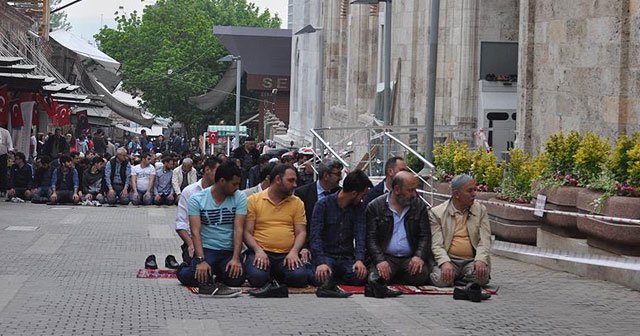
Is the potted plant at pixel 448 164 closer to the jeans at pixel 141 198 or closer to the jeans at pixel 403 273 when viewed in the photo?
the jeans at pixel 403 273

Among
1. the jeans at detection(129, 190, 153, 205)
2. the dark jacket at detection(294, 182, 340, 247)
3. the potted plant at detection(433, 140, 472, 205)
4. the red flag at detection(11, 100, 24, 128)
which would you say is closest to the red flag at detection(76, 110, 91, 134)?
the red flag at detection(11, 100, 24, 128)

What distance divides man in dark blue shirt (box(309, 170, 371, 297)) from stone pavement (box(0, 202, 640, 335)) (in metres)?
0.79

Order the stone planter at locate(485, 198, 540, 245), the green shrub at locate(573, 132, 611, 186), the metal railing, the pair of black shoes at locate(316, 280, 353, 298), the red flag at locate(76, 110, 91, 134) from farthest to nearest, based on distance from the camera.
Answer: the red flag at locate(76, 110, 91, 134)
the metal railing
the stone planter at locate(485, 198, 540, 245)
the green shrub at locate(573, 132, 611, 186)
the pair of black shoes at locate(316, 280, 353, 298)

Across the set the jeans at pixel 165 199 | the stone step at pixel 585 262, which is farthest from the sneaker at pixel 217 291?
the jeans at pixel 165 199

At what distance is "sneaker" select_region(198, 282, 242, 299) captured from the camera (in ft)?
43.7

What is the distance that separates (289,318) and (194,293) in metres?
1.86

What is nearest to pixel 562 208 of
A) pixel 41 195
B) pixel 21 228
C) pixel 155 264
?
pixel 155 264

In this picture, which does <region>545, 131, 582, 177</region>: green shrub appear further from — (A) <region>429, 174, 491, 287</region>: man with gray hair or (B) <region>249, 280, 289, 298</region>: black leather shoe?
(B) <region>249, 280, 289, 298</region>: black leather shoe

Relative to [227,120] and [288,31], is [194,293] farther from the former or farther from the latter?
[227,120]

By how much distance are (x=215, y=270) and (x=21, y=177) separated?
20.2 metres

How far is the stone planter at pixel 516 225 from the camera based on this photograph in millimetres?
17984

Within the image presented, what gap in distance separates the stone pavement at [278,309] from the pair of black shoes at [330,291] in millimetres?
122

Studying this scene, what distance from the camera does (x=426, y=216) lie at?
14297 millimetres

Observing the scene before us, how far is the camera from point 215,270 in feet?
46.2
